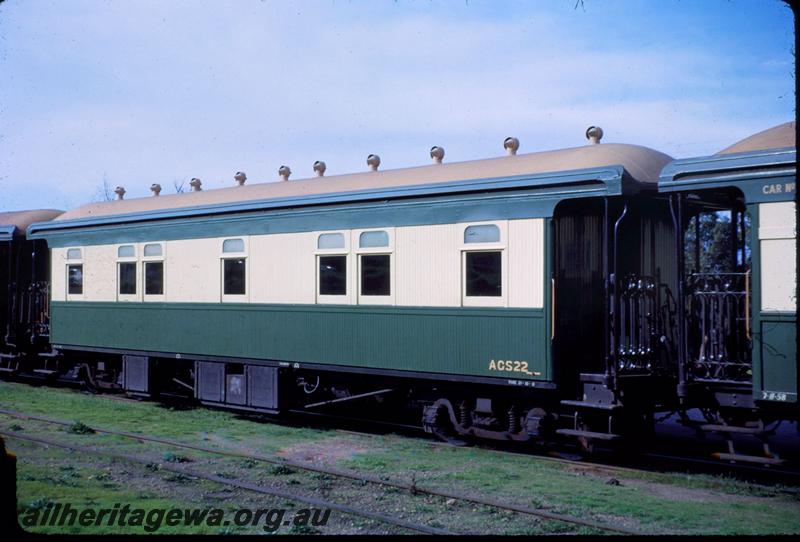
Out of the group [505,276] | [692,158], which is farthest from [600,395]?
[692,158]

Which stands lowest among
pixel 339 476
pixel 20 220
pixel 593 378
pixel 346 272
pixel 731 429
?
pixel 339 476

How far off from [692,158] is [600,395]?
288cm

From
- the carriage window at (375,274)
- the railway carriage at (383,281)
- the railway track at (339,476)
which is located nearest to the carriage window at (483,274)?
the railway carriage at (383,281)

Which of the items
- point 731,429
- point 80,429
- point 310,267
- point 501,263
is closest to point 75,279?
point 80,429

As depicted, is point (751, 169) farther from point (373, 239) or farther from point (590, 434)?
point (373, 239)

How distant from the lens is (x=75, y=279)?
56.1 feet

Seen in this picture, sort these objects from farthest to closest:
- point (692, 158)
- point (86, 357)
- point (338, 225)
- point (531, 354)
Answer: point (86, 357), point (338, 225), point (531, 354), point (692, 158)

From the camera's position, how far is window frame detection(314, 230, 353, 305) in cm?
1205

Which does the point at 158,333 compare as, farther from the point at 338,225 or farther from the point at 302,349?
the point at 338,225

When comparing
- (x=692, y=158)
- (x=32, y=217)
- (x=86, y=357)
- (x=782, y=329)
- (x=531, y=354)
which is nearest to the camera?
(x=782, y=329)

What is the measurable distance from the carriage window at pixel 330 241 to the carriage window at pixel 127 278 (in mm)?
4992

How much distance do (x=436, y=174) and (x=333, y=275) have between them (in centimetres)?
215

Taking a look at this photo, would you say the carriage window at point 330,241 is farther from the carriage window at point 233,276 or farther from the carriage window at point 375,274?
the carriage window at point 233,276

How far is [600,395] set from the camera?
9672mm
